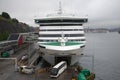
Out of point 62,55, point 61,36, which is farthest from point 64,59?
point 61,36

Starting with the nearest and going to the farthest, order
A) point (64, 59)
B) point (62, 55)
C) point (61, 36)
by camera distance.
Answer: point (62, 55) < point (64, 59) < point (61, 36)

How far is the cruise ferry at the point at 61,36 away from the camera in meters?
37.1

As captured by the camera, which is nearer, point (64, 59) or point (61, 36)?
point (64, 59)

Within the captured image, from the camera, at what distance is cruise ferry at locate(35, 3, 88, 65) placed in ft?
122

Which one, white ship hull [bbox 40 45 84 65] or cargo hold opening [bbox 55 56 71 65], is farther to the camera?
cargo hold opening [bbox 55 56 71 65]

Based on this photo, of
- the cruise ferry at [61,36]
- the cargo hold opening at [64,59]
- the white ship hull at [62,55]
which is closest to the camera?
the white ship hull at [62,55]

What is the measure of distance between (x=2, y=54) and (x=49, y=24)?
57.6 ft

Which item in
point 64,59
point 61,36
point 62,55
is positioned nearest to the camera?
point 62,55

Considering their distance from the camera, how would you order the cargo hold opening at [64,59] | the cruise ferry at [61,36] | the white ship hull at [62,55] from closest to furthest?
the white ship hull at [62,55]
the cruise ferry at [61,36]
the cargo hold opening at [64,59]

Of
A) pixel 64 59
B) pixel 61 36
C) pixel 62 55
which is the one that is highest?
pixel 61 36

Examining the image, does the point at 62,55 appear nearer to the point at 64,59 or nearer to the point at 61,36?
the point at 64,59

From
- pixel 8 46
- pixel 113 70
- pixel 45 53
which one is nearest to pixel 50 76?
pixel 45 53

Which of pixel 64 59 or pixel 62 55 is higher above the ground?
pixel 62 55

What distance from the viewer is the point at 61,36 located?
3978 centimetres
